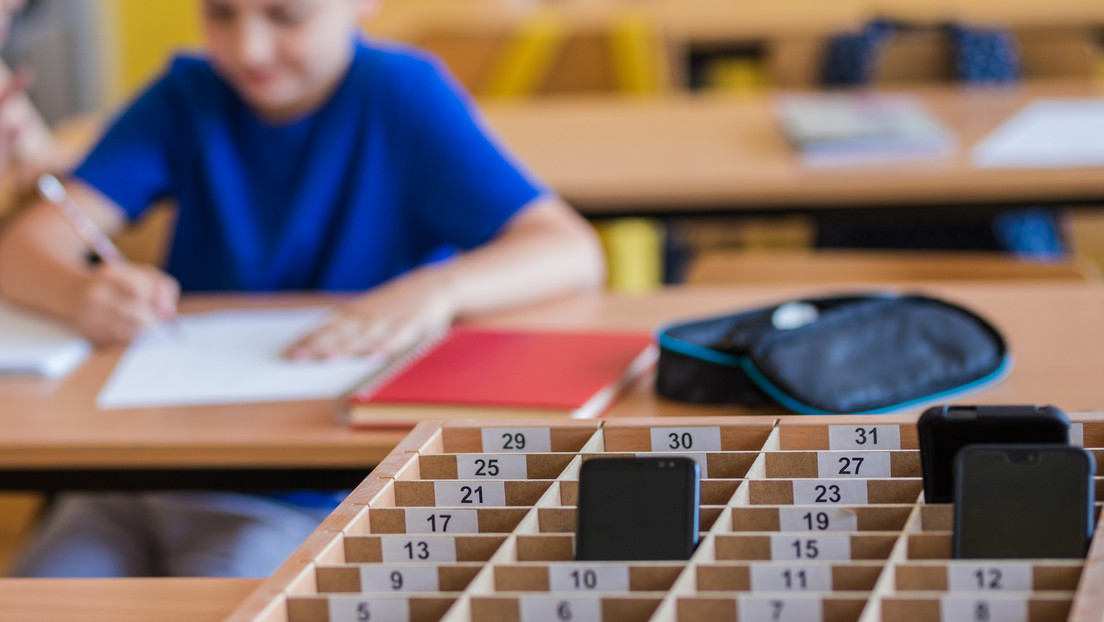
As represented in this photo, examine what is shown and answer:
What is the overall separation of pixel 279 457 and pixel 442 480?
0.42m

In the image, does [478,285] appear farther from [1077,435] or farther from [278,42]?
[1077,435]

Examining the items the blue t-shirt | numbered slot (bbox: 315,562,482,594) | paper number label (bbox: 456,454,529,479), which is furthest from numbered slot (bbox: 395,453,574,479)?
the blue t-shirt

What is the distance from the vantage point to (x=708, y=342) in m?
1.13

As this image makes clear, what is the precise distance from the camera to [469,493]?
0.73 m

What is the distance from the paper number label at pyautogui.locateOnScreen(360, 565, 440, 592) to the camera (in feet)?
2.10

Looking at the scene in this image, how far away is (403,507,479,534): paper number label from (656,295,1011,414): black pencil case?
A: 412mm

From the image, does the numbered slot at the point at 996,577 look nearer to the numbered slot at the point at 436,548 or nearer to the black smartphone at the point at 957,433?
the black smartphone at the point at 957,433

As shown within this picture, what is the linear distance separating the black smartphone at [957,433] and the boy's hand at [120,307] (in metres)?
0.98

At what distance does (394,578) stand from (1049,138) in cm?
186

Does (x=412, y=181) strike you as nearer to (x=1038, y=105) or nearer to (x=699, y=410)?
(x=699, y=410)

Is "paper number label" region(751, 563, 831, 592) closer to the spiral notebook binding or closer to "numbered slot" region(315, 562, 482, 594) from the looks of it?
"numbered slot" region(315, 562, 482, 594)

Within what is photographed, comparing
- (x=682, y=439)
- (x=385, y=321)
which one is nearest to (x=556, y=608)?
(x=682, y=439)

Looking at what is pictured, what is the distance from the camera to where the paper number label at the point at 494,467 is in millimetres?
760

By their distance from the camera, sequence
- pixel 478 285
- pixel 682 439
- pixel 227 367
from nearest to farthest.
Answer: pixel 682 439 → pixel 227 367 → pixel 478 285
